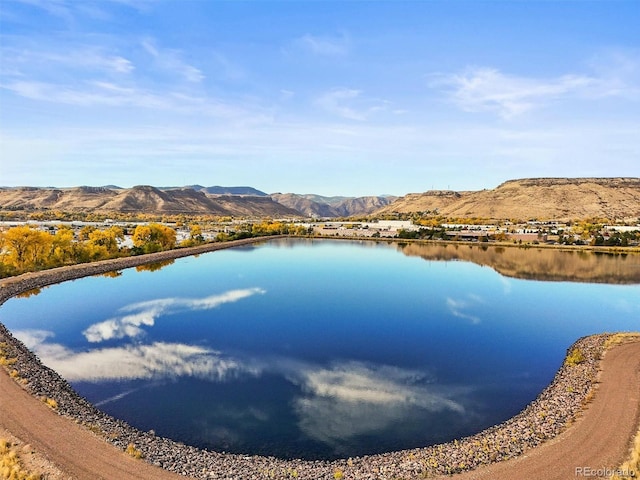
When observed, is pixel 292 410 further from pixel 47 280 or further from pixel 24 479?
pixel 47 280

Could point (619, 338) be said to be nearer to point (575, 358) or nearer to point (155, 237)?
point (575, 358)

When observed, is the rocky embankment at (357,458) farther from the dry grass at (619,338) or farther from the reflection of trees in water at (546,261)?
the reflection of trees in water at (546,261)

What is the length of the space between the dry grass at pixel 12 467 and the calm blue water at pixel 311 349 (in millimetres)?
5829

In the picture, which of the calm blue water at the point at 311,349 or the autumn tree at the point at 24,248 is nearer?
the calm blue water at the point at 311,349

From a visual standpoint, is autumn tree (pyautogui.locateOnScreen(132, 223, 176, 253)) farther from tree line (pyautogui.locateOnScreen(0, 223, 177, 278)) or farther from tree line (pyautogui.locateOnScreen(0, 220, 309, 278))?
tree line (pyautogui.locateOnScreen(0, 223, 177, 278))

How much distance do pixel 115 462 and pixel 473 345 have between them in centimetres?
2819

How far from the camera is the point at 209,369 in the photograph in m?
28.7

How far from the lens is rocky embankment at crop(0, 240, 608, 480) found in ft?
53.2

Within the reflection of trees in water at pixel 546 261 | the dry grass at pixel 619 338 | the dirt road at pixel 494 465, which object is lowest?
the dirt road at pixel 494 465

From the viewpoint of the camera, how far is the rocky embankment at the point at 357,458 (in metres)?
16.2

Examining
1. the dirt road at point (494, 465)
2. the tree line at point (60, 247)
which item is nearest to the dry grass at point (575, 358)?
the dirt road at point (494, 465)

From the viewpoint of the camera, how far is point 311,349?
108 ft

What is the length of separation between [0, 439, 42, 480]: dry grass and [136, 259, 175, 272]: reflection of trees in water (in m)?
61.1

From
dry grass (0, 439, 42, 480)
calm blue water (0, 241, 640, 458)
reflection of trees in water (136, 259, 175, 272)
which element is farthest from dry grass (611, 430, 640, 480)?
reflection of trees in water (136, 259, 175, 272)
